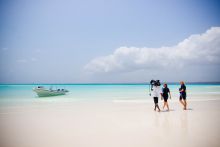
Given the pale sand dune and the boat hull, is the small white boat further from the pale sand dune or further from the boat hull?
the pale sand dune

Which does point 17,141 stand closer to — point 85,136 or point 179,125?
point 85,136

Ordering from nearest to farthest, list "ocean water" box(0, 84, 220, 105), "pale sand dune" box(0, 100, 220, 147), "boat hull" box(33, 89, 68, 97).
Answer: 1. "pale sand dune" box(0, 100, 220, 147)
2. "ocean water" box(0, 84, 220, 105)
3. "boat hull" box(33, 89, 68, 97)

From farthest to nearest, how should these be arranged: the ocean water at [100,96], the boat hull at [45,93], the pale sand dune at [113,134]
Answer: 1. the boat hull at [45,93]
2. the ocean water at [100,96]
3. the pale sand dune at [113,134]

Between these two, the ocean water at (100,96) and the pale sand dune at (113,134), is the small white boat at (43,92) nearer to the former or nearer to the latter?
the ocean water at (100,96)

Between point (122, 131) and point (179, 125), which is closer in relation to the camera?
point (122, 131)

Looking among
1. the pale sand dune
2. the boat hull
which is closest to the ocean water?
the boat hull

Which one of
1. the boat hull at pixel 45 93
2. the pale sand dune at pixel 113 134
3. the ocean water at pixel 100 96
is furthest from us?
the boat hull at pixel 45 93

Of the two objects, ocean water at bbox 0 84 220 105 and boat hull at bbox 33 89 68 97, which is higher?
boat hull at bbox 33 89 68 97

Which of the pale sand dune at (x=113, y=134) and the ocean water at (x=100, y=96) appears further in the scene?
the ocean water at (x=100, y=96)

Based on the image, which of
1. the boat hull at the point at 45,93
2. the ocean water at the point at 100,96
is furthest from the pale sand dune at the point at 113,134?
the boat hull at the point at 45,93

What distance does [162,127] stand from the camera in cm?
788

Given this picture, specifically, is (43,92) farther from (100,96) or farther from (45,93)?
(100,96)

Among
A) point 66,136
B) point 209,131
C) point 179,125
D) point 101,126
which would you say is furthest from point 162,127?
point 66,136

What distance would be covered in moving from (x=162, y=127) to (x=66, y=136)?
3.94 metres
